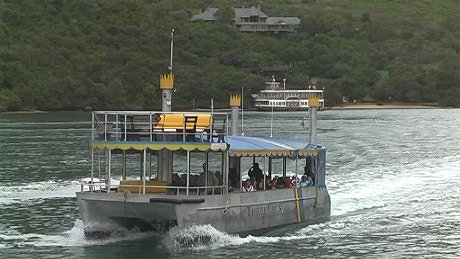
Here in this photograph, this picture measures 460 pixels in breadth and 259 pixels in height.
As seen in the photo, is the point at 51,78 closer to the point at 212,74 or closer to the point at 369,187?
the point at 212,74

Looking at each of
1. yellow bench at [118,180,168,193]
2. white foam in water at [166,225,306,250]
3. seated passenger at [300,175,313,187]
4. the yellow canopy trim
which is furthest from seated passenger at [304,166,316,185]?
the yellow canopy trim

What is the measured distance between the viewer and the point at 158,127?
3081 cm

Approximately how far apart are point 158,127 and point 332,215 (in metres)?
11.1

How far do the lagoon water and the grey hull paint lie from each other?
0.42 m

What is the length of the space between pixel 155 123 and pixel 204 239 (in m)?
3.87

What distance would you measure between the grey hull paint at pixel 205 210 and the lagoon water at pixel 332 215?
0.42m

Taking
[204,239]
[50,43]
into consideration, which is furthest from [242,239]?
[50,43]

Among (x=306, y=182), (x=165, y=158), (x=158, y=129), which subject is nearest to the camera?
(x=158, y=129)

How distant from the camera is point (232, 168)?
3425cm

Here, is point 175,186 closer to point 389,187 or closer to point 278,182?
point 278,182

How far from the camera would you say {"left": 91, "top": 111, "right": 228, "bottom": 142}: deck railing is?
3055 centimetres

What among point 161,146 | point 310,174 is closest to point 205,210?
point 161,146

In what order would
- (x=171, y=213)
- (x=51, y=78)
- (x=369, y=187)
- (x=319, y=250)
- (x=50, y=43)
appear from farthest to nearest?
(x=50, y=43) → (x=51, y=78) → (x=369, y=187) → (x=319, y=250) → (x=171, y=213)

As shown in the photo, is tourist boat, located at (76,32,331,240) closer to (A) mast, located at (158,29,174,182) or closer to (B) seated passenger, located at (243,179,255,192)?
(A) mast, located at (158,29,174,182)
